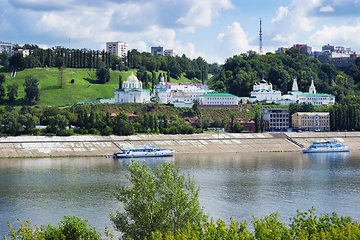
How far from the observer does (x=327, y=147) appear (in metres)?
90.2

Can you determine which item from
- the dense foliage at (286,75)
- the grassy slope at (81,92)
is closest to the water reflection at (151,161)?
the grassy slope at (81,92)

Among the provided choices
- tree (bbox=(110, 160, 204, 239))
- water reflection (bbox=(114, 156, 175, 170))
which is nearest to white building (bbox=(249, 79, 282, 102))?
water reflection (bbox=(114, 156, 175, 170))

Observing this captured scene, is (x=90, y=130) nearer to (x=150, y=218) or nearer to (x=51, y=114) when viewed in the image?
(x=51, y=114)

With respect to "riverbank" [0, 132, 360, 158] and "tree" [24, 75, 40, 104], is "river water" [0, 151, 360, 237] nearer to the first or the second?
"riverbank" [0, 132, 360, 158]

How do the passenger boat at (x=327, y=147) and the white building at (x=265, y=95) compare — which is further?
the white building at (x=265, y=95)

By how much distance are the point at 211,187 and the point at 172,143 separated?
1600 inches

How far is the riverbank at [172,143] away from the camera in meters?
78.5

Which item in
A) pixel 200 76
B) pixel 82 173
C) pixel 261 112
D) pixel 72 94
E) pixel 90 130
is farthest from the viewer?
pixel 200 76

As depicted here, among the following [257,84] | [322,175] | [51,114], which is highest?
[257,84]

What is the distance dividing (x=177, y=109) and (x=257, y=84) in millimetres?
34153

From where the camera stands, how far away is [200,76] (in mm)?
178500

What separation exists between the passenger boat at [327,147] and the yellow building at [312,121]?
1910 cm

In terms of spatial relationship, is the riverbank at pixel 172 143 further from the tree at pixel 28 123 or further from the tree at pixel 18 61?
the tree at pixel 18 61

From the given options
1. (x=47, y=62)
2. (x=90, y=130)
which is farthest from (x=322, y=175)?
(x=47, y=62)
